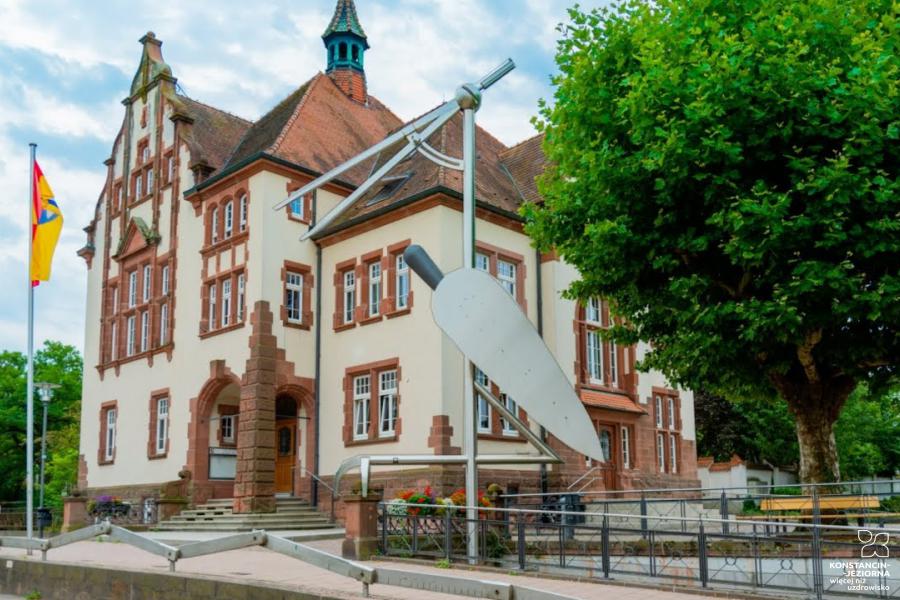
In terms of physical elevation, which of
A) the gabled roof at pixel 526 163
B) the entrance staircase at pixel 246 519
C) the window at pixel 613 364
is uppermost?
the gabled roof at pixel 526 163

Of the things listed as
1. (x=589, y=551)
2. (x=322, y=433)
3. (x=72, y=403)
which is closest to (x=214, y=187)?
(x=322, y=433)

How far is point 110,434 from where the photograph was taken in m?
31.8

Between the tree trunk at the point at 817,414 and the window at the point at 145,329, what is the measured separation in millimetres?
20747

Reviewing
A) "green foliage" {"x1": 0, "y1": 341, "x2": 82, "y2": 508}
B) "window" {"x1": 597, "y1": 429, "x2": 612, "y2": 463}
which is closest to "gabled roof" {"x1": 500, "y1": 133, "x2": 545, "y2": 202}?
"window" {"x1": 597, "y1": 429, "x2": 612, "y2": 463}

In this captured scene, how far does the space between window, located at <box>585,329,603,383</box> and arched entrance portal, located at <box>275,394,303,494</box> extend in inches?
336

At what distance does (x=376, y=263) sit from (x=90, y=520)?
1175 centimetres

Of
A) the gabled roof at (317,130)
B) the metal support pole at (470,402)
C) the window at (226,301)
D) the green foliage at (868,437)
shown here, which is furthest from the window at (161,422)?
the green foliage at (868,437)

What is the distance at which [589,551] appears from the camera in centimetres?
1353

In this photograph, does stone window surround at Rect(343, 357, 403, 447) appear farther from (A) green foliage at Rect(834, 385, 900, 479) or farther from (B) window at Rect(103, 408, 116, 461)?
(A) green foliage at Rect(834, 385, 900, 479)

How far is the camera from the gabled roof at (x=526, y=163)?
28.2m

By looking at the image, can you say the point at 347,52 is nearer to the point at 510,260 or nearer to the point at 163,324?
the point at 163,324

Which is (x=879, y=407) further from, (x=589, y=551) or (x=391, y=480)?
(x=589, y=551)

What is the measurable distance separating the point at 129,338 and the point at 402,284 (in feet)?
38.2

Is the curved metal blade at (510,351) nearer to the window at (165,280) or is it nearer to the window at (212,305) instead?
the window at (212,305)
